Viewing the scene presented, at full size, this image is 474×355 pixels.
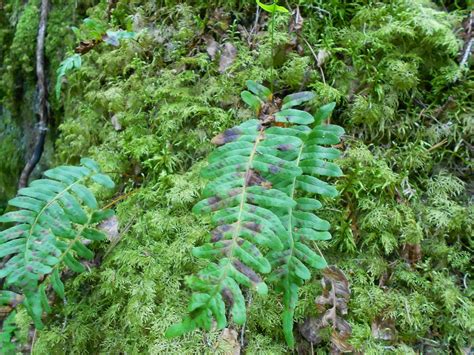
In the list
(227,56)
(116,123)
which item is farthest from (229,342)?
(227,56)

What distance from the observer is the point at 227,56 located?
2197 mm

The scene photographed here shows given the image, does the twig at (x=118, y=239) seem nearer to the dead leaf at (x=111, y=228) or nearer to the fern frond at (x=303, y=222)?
the dead leaf at (x=111, y=228)

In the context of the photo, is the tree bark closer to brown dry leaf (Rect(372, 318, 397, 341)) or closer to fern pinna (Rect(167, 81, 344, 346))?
fern pinna (Rect(167, 81, 344, 346))

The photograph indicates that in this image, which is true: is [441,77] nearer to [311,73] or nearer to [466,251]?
[311,73]

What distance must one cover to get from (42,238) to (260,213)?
0.78m

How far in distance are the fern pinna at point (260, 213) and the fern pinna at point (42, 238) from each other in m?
0.45

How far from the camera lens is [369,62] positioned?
203 centimetres

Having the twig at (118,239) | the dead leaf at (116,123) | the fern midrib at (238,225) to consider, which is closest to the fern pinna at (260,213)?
the fern midrib at (238,225)

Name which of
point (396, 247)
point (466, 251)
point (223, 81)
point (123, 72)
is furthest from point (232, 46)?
point (466, 251)

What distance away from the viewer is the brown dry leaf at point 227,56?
Answer: 2.17 metres

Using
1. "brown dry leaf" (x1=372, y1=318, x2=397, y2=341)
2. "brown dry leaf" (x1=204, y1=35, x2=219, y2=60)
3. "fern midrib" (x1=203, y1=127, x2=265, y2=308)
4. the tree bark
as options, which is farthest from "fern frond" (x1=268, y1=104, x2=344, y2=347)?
the tree bark

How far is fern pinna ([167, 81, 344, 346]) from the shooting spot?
46.9 inches

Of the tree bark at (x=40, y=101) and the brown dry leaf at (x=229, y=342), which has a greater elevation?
the tree bark at (x=40, y=101)

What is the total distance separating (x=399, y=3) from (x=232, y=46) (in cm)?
90
